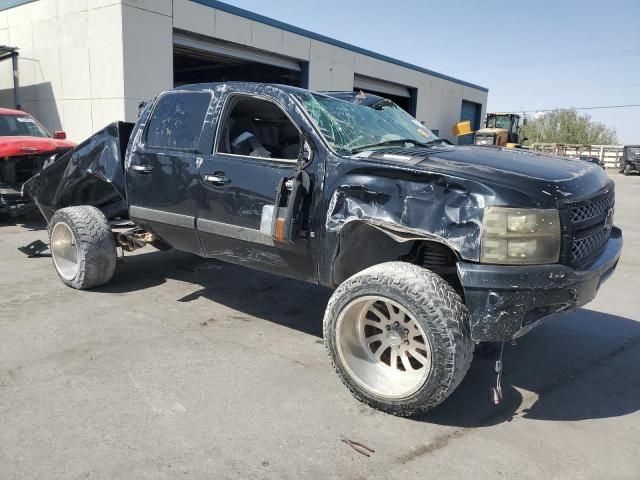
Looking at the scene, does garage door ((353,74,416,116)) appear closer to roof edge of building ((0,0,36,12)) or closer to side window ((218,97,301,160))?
roof edge of building ((0,0,36,12))

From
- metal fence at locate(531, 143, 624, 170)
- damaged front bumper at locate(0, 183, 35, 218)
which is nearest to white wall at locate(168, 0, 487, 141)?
damaged front bumper at locate(0, 183, 35, 218)

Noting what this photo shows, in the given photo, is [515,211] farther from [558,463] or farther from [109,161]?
[109,161]

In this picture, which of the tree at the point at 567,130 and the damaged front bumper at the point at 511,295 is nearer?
the damaged front bumper at the point at 511,295

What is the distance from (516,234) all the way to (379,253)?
1051 millimetres

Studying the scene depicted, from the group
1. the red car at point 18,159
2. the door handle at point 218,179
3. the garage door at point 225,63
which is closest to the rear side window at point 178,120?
the door handle at point 218,179

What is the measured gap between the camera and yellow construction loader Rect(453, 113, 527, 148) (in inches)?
1128

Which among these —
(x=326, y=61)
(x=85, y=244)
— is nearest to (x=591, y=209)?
(x=85, y=244)

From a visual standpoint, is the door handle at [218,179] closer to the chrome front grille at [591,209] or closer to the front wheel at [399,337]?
the front wheel at [399,337]

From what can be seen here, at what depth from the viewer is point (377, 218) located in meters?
3.18

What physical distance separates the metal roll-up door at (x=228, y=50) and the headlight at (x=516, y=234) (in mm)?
14235

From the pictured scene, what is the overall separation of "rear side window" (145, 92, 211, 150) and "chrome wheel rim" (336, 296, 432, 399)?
2078mm

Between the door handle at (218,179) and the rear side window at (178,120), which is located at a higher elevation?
the rear side window at (178,120)

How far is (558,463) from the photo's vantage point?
2.70 meters

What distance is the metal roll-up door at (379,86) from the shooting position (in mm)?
23914
